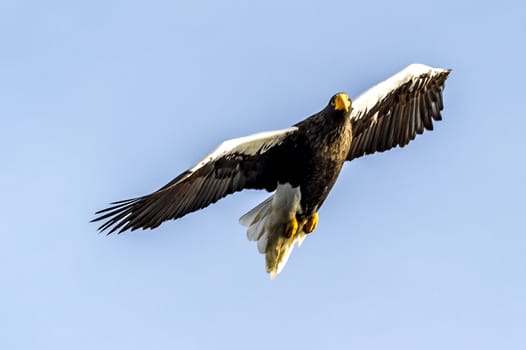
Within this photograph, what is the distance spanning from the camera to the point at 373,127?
13305 millimetres

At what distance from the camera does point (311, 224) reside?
507 inches

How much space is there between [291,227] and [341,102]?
1214 mm

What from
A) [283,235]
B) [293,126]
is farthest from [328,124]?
[283,235]

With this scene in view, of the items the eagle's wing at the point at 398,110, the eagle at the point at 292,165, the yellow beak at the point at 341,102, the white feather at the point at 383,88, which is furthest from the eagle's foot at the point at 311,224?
the yellow beak at the point at 341,102

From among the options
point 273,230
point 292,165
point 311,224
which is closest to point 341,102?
point 292,165

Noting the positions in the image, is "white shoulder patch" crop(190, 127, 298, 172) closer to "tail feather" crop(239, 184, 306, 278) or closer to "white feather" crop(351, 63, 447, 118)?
"tail feather" crop(239, 184, 306, 278)

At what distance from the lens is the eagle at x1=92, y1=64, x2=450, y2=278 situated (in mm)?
12312

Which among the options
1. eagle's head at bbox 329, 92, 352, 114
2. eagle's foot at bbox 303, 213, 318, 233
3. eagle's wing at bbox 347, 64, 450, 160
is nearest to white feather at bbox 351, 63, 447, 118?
eagle's wing at bbox 347, 64, 450, 160

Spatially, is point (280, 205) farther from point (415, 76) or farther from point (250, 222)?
point (415, 76)

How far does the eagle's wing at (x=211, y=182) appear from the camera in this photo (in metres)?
12.3

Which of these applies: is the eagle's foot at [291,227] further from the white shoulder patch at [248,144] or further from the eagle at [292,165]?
the white shoulder patch at [248,144]

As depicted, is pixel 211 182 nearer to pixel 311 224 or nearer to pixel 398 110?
pixel 311 224

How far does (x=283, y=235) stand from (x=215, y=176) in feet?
2.71

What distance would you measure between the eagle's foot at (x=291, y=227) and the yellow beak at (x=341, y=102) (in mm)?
1062
